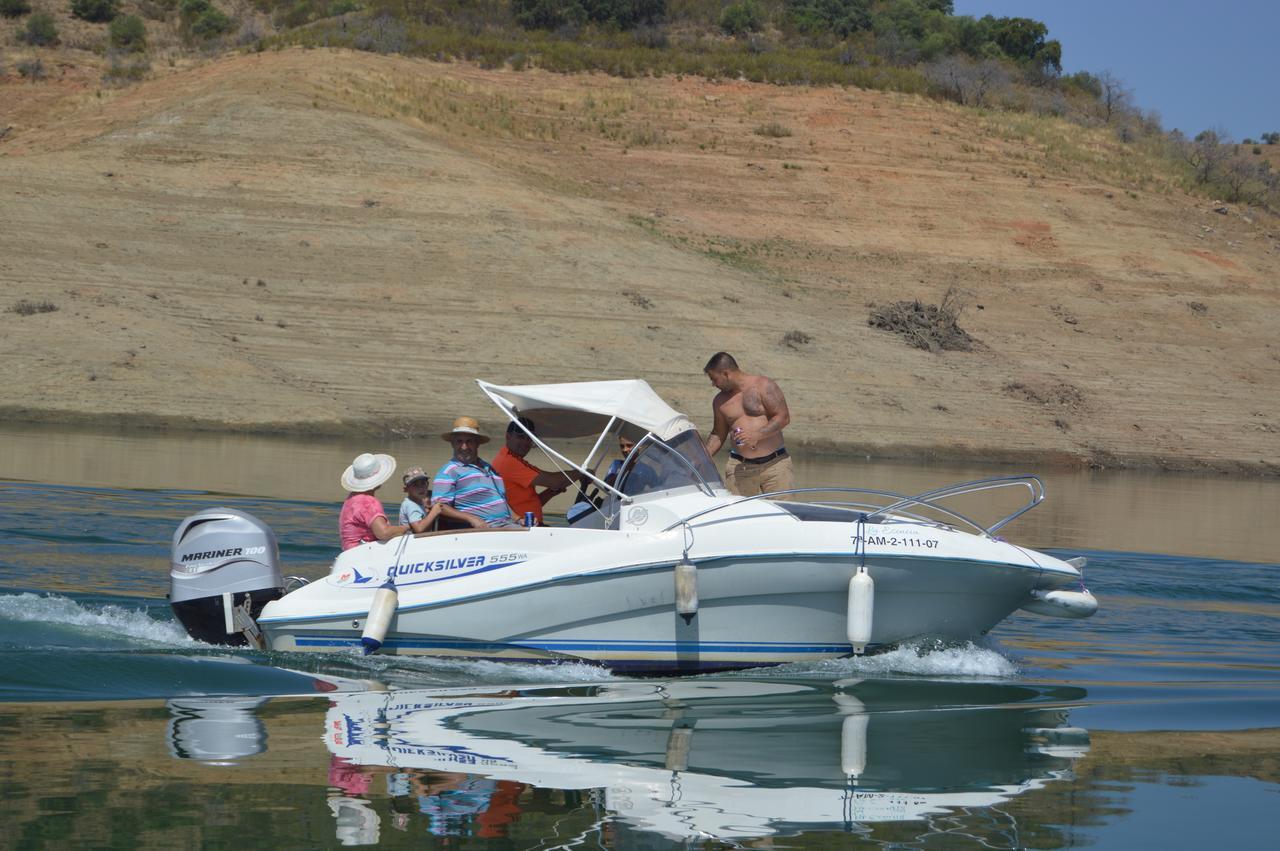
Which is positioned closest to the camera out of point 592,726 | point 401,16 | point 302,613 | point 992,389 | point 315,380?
point 592,726

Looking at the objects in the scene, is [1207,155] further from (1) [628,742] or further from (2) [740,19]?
(1) [628,742]

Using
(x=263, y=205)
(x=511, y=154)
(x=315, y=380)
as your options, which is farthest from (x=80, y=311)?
(x=511, y=154)

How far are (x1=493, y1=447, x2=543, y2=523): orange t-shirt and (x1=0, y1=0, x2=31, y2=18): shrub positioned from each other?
54619mm

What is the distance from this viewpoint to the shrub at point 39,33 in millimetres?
55000

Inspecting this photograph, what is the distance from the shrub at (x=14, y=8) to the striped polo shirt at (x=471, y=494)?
5486cm

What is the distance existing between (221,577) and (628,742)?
372cm

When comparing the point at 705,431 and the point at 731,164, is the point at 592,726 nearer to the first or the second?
the point at 705,431

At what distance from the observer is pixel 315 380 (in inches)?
1141

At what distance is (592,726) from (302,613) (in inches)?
105

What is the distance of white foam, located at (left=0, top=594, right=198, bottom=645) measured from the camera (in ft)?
33.3

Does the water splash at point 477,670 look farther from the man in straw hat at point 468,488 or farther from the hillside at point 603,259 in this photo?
the hillside at point 603,259

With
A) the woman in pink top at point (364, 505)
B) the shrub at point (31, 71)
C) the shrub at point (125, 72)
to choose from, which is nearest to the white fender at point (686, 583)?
the woman in pink top at point (364, 505)

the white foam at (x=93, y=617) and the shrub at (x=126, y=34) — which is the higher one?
the shrub at (x=126, y=34)

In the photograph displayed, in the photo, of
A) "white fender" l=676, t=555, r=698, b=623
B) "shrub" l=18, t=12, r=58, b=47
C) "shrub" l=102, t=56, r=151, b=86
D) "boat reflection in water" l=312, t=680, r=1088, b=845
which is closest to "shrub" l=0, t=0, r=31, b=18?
"shrub" l=18, t=12, r=58, b=47
